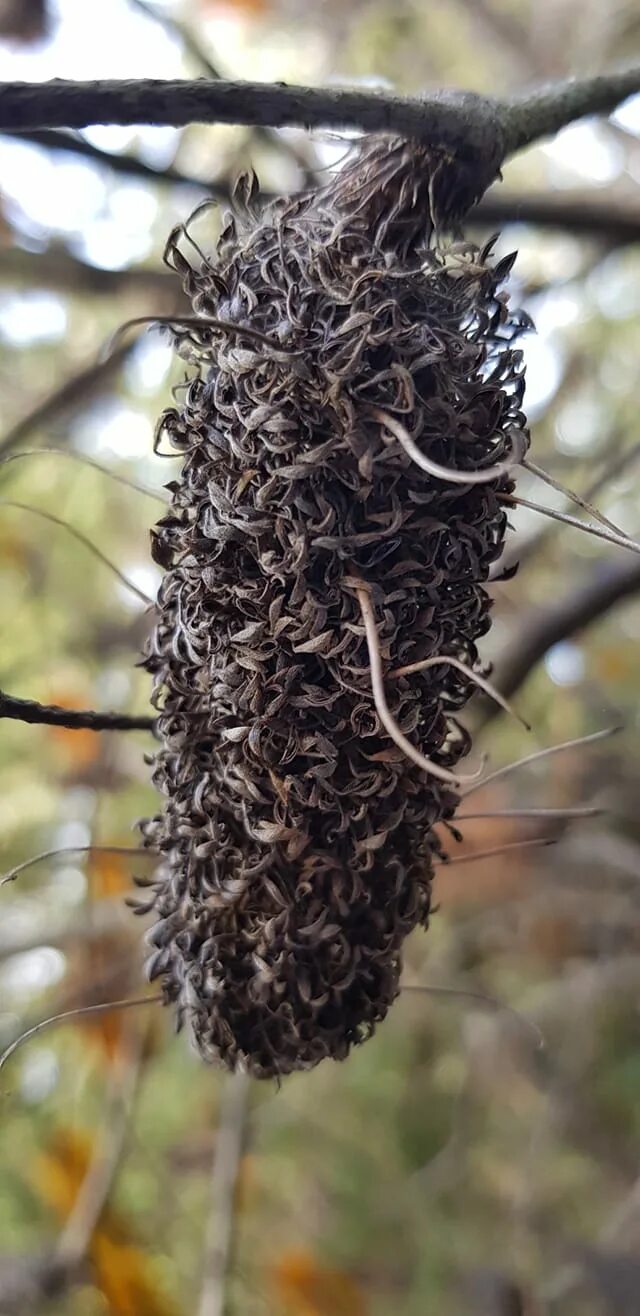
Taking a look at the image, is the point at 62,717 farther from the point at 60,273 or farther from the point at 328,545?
the point at 60,273

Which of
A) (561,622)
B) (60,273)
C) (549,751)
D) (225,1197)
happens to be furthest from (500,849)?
(60,273)

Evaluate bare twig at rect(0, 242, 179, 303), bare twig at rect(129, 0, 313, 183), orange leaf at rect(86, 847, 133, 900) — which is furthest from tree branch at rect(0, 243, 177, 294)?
orange leaf at rect(86, 847, 133, 900)

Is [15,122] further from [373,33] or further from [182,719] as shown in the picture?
[373,33]

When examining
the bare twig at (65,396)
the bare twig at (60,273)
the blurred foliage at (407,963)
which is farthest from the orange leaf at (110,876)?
the bare twig at (60,273)

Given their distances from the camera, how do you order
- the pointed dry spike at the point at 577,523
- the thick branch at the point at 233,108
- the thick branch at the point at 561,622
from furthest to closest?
the thick branch at the point at 561,622
the pointed dry spike at the point at 577,523
the thick branch at the point at 233,108

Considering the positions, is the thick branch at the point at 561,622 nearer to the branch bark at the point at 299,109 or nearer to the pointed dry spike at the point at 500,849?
the pointed dry spike at the point at 500,849

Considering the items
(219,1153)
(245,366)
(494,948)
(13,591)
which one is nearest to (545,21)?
(13,591)

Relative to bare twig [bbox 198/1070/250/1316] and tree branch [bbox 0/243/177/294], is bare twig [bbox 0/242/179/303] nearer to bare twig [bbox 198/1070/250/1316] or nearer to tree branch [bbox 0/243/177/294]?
tree branch [bbox 0/243/177/294]
